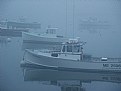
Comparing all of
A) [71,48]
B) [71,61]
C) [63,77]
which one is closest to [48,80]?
[63,77]

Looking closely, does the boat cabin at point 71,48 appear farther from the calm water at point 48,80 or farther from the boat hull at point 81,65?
the calm water at point 48,80

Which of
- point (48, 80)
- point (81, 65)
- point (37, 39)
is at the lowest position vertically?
point (48, 80)

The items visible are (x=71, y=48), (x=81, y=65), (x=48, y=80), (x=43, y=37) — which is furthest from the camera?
(x=43, y=37)

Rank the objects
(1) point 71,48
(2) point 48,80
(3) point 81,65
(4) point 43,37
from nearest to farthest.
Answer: (2) point 48,80
(3) point 81,65
(1) point 71,48
(4) point 43,37

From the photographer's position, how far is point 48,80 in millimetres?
2697

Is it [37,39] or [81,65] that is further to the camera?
[37,39]

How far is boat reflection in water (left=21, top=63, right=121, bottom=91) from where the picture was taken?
102 inches

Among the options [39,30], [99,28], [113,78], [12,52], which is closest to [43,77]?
[113,78]

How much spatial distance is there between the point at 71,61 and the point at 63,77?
243mm

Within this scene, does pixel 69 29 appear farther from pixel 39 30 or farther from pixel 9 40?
pixel 9 40

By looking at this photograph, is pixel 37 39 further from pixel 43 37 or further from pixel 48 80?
pixel 48 80

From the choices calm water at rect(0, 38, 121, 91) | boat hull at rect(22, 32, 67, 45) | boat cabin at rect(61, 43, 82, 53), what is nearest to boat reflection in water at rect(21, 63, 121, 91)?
calm water at rect(0, 38, 121, 91)

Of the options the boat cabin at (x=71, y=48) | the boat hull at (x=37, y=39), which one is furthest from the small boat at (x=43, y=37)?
the boat cabin at (x=71, y=48)

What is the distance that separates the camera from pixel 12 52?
11.9ft
